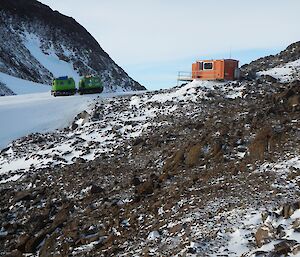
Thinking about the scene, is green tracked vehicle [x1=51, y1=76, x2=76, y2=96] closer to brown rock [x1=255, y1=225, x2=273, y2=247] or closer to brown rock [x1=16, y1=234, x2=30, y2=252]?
brown rock [x1=16, y1=234, x2=30, y2=252]

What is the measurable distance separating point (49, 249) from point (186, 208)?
4.43 metres

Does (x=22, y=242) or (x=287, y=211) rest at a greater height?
(x=287, y=211)

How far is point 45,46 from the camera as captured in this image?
74.0 m

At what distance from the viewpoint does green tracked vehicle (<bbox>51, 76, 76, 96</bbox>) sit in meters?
38.7

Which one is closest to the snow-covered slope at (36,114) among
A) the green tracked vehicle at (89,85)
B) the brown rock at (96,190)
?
the green tracked vehicle at (89,85)

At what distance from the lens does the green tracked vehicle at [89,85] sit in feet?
128

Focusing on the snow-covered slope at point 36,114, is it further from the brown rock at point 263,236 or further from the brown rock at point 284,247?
the brown rock at point 284,247

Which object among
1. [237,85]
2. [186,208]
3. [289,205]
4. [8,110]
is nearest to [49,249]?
[186,208]

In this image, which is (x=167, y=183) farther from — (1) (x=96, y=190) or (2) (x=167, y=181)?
(1) (x=96, y=190)

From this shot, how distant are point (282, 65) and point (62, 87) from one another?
1893 centimetres

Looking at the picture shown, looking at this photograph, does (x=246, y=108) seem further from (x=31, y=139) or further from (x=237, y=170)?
→ (x=31, y=139)

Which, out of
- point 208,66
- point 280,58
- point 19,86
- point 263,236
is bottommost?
point 263,236

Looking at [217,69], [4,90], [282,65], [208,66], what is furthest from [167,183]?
[4,90]

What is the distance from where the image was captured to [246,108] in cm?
2144
